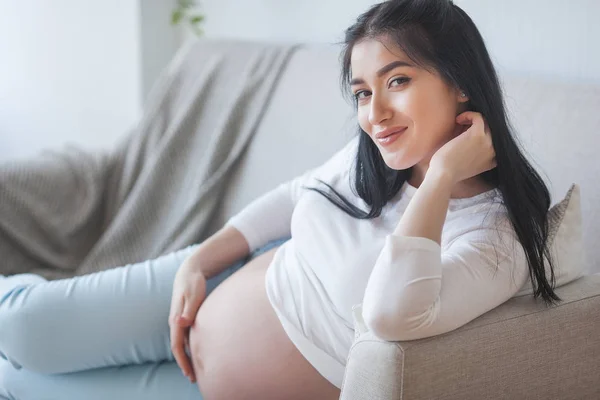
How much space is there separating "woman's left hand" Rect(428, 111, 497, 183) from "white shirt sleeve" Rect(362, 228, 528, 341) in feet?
0.31

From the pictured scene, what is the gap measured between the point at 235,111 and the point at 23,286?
0.74 meters

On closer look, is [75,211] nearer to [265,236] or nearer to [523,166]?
[265,236]

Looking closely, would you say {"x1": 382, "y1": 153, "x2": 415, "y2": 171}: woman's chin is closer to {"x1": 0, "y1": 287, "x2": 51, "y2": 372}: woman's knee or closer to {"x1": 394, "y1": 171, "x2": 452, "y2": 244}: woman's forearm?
{"x1": 394, "y1": 171, "x2": 452, "y2": 244}: woman's forearm

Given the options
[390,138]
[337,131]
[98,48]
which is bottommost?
[98,48]

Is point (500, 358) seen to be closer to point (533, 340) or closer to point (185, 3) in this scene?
point (533, 340)

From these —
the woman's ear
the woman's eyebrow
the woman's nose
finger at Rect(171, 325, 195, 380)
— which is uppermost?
the woman's eyebrow

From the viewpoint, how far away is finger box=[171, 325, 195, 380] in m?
1.32

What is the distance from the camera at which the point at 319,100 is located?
1814 mm

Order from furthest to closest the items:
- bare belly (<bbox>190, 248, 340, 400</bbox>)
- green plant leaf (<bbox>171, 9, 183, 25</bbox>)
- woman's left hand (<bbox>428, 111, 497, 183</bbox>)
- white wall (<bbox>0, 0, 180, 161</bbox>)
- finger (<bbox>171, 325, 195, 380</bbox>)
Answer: white wall (<bbox>0, 0, 180, 161</bbox>) < green plant leaf (<bbox>171, 9, 183, 25</bbox>) < finger (<bbox>171, 325, 195, 380</bbox>) < bare belly (<bbox>190, 248, 340, 400</bbox>) < woman's left hand (<bbox>428, 111, 497, 183</bbox>)

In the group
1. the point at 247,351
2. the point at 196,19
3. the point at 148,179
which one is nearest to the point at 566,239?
the point at 247,351

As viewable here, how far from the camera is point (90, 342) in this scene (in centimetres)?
134

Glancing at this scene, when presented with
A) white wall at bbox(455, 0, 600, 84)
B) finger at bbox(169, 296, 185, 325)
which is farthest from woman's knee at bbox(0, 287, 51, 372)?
white wall at bbox(455, 0, 600, 84)

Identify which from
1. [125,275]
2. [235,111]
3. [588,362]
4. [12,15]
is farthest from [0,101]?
[588,362]

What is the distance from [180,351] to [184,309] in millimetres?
68
